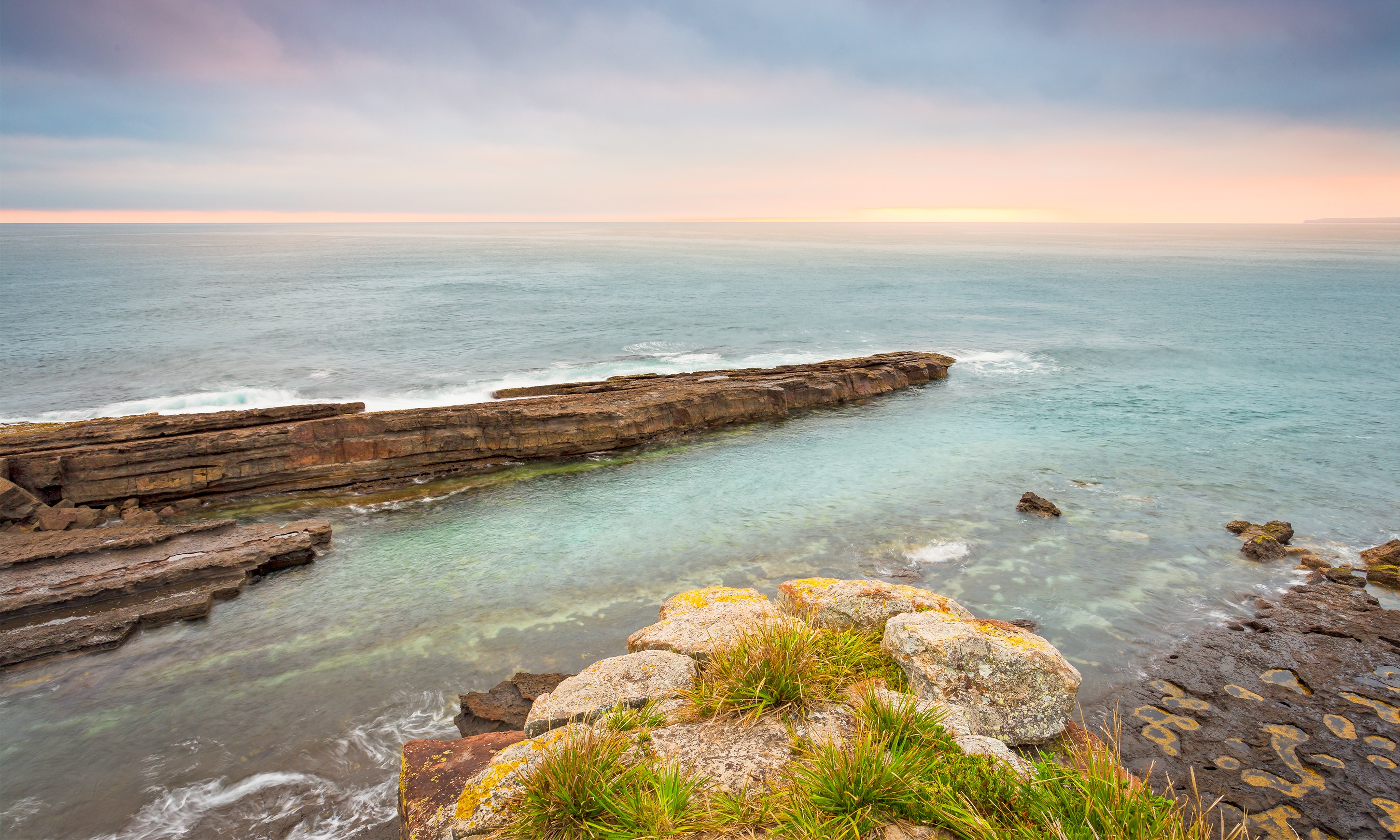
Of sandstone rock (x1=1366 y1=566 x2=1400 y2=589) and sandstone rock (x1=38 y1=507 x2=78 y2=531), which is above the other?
sandstone rock (x1=1366 y1=566 x2=1400 y2=589)

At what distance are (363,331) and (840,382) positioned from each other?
34.0 m

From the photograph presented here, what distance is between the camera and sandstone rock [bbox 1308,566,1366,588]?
11859 mm

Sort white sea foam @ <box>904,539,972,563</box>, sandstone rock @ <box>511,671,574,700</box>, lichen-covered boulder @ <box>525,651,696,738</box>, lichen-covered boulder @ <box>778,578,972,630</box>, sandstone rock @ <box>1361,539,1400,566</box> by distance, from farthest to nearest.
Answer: white sea foam @ <box>904,539,972,563</box>, sandstone rock @ <box>1361,539,1400,566</box>, sandstone rock @ <box>511,671,574,700</box>, lichen-covered boulder @ <box>778,578,972,630</box>, lichen-covered boulder @ <box>525,651,696,738</box>

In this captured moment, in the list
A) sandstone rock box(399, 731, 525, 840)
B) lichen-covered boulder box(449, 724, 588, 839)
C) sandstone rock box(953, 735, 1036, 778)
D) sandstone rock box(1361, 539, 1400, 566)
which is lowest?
sandstone rock box(1361, 539, 1400, 566)

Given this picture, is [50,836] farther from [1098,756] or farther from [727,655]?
[1098,756]

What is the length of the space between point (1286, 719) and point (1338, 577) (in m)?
6.14

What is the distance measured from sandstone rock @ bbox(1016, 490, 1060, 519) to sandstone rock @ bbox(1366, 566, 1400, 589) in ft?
16.9

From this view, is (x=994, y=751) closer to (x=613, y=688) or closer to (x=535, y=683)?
(x=613, y=688)

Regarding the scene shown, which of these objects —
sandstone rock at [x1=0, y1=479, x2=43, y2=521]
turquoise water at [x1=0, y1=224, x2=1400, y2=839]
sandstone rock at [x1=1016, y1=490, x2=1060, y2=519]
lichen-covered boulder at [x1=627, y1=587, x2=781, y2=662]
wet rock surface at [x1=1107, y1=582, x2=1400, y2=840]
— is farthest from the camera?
sandstone rock at [x1=1016, y1=490, x2=1060, y2=519]

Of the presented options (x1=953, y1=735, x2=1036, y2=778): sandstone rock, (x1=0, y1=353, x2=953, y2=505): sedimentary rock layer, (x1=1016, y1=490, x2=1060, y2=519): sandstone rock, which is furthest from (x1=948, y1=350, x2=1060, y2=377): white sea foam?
(x1=953, y1=735, x2=1036, y2=778): sandstone rock

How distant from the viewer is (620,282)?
83.6m

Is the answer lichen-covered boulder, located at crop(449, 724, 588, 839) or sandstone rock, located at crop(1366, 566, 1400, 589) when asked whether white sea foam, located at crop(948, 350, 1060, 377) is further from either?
lichen-covered boulder, located at crop(449, 724, 588, 839)

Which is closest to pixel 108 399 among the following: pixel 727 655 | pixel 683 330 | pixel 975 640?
pixel 683 330

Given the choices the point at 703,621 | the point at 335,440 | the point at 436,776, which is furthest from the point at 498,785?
the point at 335,440
